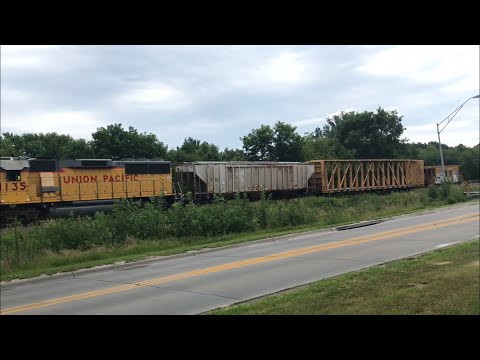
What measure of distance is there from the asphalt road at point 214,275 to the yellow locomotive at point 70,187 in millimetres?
4209

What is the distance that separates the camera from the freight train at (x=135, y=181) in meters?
16.6

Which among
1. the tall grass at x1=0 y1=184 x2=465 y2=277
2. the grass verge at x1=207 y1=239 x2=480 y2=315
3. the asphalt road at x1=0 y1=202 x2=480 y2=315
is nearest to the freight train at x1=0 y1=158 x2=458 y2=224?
the tall grass at x1=0 y1=184 x2=465 y2=277

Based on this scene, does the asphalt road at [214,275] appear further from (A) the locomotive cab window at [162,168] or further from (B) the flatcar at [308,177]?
(A) the locomotive cab window at [162,168]

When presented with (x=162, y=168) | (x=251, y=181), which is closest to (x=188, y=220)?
(x=251, y=181)

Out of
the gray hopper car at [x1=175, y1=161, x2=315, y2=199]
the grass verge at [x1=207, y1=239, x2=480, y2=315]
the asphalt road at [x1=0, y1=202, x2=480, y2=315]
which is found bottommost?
the asphalt road at [x1=0, y1=202, x2=480, y2=315]

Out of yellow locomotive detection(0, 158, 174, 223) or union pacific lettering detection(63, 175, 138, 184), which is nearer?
yellow locomotive detection(0, 158, 174, 223)

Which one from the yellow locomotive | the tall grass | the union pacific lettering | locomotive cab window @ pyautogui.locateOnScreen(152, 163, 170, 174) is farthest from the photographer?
the union pacific lettering

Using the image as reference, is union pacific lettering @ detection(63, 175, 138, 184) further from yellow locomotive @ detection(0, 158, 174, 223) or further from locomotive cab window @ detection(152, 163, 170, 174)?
locomotive cab window @ detection(152, 163, 170, 174)

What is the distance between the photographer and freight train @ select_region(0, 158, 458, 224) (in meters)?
16.6

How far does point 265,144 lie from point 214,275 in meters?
3.65

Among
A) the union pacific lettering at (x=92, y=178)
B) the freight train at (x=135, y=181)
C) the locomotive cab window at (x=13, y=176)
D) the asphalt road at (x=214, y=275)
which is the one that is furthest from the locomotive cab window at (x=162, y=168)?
the locomotive cab window at (x=13, y=176)

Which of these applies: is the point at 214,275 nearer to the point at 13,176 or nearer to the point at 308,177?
the point at 13,176

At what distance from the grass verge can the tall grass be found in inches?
201
